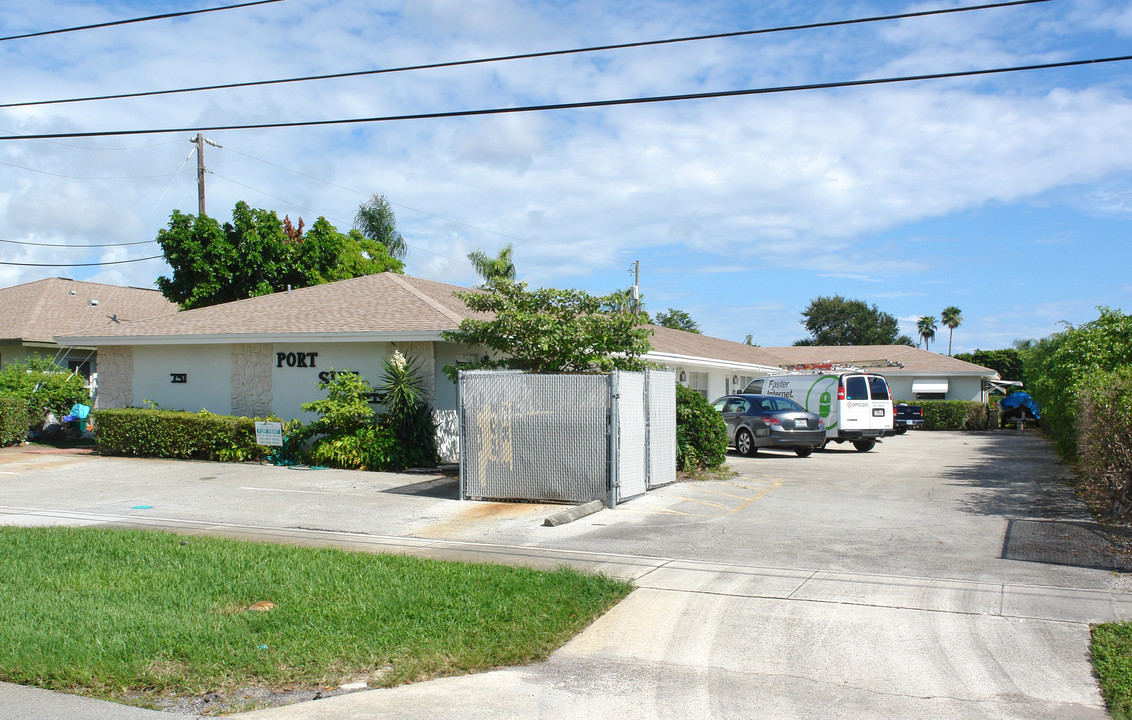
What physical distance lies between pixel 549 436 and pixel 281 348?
8.96m

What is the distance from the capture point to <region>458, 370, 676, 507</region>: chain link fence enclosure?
39.8ft

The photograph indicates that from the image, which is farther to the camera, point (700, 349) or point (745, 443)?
point (700, 349)

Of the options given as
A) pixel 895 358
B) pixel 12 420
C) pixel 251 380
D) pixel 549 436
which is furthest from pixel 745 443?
pixel 895 358

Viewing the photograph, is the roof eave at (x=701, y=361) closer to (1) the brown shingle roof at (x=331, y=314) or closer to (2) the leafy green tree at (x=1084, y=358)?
(1) the brown shingle roof at (x=331, y=314)

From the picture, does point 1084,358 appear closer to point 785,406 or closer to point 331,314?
point 785,406

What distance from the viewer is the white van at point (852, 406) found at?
76.0ft

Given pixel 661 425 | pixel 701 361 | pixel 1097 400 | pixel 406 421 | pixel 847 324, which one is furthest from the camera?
pixel 847 324

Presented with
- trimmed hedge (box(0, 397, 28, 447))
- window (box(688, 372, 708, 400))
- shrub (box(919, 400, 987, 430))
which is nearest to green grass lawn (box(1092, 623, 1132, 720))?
trimmed hedge (box(0, 397, 28, 447))

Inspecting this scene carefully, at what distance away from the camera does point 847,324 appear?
276ft

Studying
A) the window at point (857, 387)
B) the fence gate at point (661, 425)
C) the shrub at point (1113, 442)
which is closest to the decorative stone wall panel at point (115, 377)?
the fence gate at point (661, 425)

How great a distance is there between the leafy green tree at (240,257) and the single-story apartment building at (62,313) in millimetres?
2862

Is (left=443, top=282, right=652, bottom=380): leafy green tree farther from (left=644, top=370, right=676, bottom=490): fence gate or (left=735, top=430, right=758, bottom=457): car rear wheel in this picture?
(left=735, top=430, right=758, bottom=457): car rear wheel

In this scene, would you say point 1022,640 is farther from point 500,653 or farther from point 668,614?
point 500,653

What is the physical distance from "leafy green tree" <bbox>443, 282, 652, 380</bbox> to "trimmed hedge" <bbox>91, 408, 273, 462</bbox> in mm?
5685
